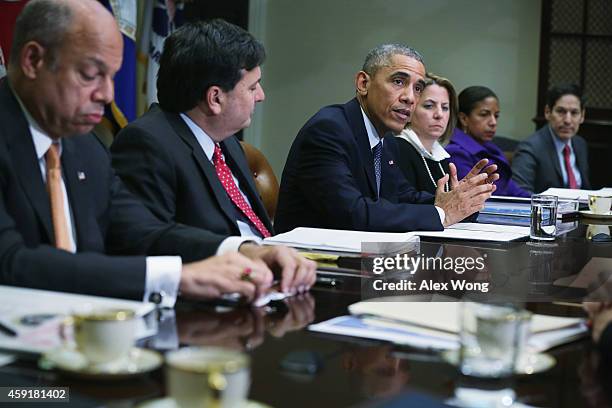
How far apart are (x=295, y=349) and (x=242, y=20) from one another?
5873 mm

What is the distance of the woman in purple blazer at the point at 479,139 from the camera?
4.45 metres

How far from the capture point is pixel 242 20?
6.89 metres

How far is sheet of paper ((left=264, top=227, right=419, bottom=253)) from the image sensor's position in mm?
2102

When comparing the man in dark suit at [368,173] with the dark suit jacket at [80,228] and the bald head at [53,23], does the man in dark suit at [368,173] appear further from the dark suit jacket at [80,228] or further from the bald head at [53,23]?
the bald head at [53,23]

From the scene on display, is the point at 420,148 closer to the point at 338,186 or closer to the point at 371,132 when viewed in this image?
the point at 371,132

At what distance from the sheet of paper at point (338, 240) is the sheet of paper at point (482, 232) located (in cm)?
34

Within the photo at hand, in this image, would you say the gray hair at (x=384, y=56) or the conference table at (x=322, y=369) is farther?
the gray hair at (x=384, y=56)

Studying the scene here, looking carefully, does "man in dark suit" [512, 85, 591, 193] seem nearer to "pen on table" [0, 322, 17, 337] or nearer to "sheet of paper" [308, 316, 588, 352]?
"sheet of paper" [308, 316, 588, 352]

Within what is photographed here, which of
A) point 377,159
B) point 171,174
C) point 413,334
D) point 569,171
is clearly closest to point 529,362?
point 413,334

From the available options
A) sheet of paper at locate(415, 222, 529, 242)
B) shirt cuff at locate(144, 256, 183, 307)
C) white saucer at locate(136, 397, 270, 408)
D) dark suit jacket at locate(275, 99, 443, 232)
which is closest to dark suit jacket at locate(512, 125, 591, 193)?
dark suit jacket at locate(275, 99, 443, 232)

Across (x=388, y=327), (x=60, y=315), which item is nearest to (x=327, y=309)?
(x=388, y=327)

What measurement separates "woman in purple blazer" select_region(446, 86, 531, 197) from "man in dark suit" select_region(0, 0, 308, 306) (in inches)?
103

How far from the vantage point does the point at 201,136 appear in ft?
8.16

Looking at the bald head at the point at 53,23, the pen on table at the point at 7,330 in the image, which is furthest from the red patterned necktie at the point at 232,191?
the pen on table at the point at 7,330
